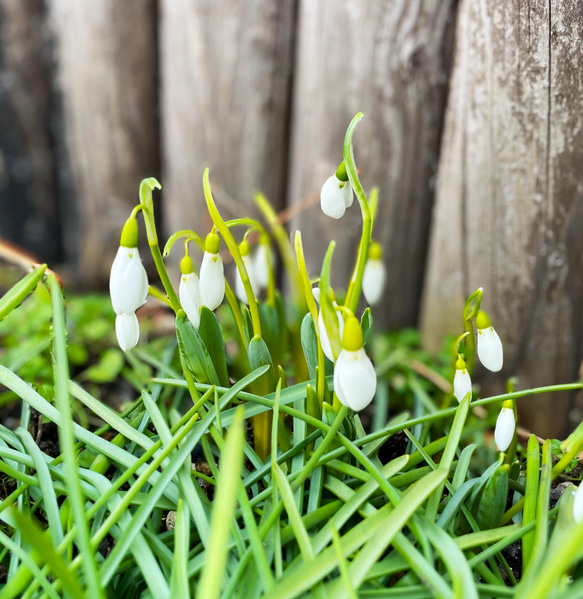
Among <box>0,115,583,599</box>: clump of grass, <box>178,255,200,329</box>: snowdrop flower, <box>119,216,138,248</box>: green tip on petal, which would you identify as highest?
<box>119,216,138,248</box>: green tip on petal

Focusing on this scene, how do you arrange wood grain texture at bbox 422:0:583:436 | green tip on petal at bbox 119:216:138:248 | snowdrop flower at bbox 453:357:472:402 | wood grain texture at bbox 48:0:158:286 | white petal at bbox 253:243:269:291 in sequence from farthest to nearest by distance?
wood grain texture at bbox 48:0:158:286 → white petal at bbox 253:243:269:291 → wood grain texture at bbox 422:0:583:436 → snowdrop flower at bbox 453:357:472:402 → green tip on petal at bbox 119:216:138:248

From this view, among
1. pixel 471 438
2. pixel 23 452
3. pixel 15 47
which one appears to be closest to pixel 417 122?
pixel 471 438

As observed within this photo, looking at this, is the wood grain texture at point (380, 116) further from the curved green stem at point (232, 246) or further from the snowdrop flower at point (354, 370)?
the snowdrop flower at point (354, 370)

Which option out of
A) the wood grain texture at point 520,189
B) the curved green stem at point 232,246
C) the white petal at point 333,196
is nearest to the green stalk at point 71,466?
the curved green stem at point 232,246

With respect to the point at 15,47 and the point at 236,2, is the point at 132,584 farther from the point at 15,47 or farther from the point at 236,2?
the point at 15,47

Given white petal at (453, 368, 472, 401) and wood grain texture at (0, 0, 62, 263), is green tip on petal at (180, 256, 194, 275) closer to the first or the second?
white petal at (453, 368, 472, 401)

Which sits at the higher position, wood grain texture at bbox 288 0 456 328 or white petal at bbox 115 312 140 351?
wood grain texture at bbox 288 0 456 328

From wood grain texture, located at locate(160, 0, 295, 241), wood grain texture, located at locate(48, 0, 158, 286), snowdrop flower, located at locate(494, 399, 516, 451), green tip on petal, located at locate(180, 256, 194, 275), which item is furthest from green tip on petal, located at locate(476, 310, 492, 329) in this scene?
wood grain texture, located at locate(48, 0, 158, 286)

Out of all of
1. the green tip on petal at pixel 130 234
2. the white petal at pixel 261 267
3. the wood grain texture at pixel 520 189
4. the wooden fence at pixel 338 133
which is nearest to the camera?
the green tip on petal at pixel 130 234
